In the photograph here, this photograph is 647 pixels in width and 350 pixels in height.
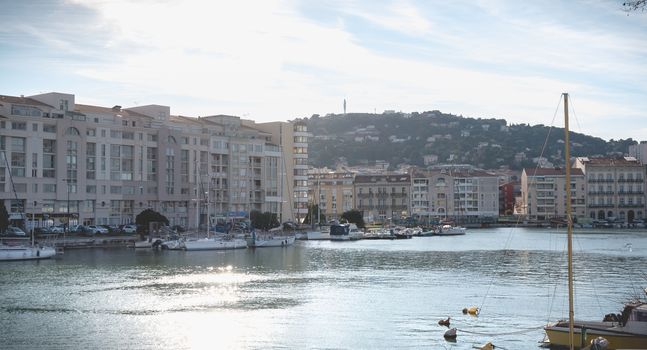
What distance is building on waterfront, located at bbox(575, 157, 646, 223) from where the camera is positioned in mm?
173000

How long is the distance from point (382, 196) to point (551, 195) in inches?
1468

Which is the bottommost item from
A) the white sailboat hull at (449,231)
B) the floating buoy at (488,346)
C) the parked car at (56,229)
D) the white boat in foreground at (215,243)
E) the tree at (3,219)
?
the floating buoy at (488,346)

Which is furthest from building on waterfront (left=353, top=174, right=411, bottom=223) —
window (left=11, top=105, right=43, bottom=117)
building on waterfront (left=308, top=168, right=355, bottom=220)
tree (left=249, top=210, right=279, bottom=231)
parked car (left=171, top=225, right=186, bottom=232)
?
window (left=11, top=105, right=43, bottom=117)

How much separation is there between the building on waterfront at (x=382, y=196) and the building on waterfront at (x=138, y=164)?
42.9 metres

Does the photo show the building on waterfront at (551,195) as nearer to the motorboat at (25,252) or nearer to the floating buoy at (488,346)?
the motorboat at (25,252)

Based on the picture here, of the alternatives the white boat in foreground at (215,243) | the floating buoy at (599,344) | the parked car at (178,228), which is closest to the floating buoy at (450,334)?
the floating buoy at (599,344)

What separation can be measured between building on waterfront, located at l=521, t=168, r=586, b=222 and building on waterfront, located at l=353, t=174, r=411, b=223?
89.4ft

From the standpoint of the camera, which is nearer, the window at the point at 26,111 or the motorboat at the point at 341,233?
the window at the point at 26,111

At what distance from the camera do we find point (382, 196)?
7042 inches

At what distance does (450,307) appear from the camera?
132ft

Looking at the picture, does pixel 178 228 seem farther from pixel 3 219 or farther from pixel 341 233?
pixel 3 219

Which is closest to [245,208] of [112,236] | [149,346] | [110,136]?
[110,136]

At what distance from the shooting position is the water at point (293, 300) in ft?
106

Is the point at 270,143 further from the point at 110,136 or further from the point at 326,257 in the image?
the point at 326,257
